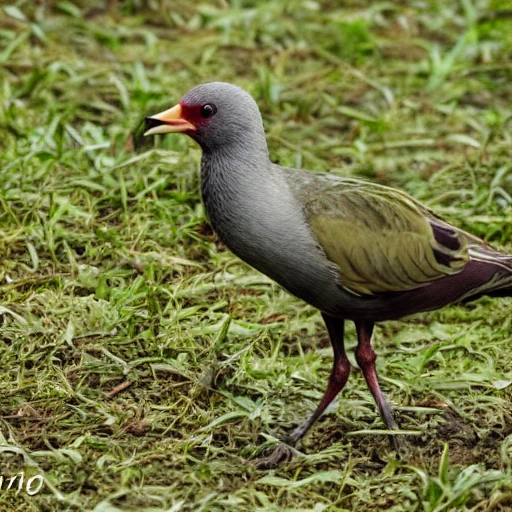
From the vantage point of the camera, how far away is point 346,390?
5871 mm

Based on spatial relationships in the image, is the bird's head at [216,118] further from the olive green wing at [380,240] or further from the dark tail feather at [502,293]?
the dark tail feather at [502,293]

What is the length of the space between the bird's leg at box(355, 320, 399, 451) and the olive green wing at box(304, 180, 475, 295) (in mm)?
279

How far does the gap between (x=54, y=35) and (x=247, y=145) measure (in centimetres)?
481

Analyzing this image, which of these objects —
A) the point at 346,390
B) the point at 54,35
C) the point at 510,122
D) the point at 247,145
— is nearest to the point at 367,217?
the point at 247,145

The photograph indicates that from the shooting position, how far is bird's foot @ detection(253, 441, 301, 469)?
5.19m

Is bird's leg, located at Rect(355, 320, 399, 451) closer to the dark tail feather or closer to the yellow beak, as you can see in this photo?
the dark tail feather

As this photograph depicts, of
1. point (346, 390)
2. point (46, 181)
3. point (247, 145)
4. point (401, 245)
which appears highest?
point (247, 145)

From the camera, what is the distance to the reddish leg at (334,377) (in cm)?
539

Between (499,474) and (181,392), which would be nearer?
(499,474)

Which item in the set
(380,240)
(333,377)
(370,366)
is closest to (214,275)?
(333,377)

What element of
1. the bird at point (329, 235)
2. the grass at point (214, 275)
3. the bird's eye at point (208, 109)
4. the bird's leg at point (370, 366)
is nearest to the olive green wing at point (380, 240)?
the bird at point (329, 235)

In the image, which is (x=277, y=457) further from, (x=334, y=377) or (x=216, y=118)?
(x=216, y=118)

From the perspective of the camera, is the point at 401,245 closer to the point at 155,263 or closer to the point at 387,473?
the point at 387,473

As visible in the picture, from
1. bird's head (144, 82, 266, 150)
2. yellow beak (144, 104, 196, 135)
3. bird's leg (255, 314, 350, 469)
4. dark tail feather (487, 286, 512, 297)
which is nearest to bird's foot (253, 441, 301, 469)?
bird's leg (255, 314, 350, 469)
